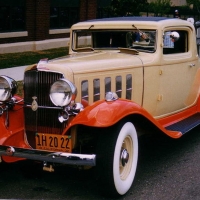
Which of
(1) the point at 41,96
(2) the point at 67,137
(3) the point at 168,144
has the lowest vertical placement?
(3) the point at 168,144

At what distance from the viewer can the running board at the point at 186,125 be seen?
542cm

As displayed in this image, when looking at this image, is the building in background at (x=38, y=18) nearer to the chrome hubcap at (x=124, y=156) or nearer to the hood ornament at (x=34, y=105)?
the hood ornament at (x=34, y=105)

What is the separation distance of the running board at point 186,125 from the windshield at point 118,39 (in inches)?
37.8

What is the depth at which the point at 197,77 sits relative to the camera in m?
6.31

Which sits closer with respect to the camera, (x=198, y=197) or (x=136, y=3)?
(x=198, y=197)

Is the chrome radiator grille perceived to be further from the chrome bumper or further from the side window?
the side window

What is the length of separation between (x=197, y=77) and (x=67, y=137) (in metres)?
2.74

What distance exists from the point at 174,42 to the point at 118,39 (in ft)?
2.54


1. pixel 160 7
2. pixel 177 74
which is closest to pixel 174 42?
pixel 177 74

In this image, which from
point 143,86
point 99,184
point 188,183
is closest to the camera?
point 99,184

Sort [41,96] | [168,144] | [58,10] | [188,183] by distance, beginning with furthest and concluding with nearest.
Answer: [58,10]
[168,144]
[188,183]
[41,96]

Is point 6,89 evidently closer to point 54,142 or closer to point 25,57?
point 54,142

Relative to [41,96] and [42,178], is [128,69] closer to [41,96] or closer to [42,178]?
[41,96]

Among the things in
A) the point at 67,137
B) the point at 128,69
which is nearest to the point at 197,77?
the point at 128,69
